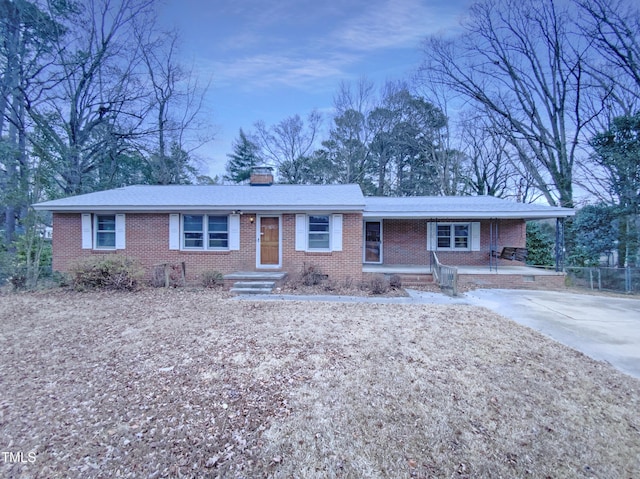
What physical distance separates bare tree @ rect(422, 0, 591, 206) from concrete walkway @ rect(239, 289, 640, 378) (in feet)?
36.4

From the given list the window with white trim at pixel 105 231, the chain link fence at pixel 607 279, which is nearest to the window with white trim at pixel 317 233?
the window with white trim at pixel 105 231

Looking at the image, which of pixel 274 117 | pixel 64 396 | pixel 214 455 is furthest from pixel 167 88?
pixel 214 455

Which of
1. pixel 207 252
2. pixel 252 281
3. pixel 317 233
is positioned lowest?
pixel 252 281

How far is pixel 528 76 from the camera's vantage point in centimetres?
1792

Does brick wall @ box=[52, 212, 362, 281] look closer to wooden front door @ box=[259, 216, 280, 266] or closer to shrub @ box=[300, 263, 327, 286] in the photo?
wooden front door @ box=[259, 216, 280, 266]

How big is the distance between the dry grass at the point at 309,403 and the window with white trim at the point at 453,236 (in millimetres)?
7673

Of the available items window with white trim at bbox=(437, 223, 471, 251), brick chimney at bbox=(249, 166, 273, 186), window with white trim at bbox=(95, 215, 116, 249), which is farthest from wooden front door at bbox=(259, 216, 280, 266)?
window with white trim at bbox=(437, 223, 471, 251)

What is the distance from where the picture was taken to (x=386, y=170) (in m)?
25.2

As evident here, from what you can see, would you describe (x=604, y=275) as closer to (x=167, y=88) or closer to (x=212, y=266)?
(x=212, y=266)

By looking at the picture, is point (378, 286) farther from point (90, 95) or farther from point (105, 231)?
point (90, 95)

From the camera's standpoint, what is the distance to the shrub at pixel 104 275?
28.1 ft

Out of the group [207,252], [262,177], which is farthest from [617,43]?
[207,252]

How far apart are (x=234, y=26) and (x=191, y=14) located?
1831 millimetres

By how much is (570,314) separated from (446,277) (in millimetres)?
3076
